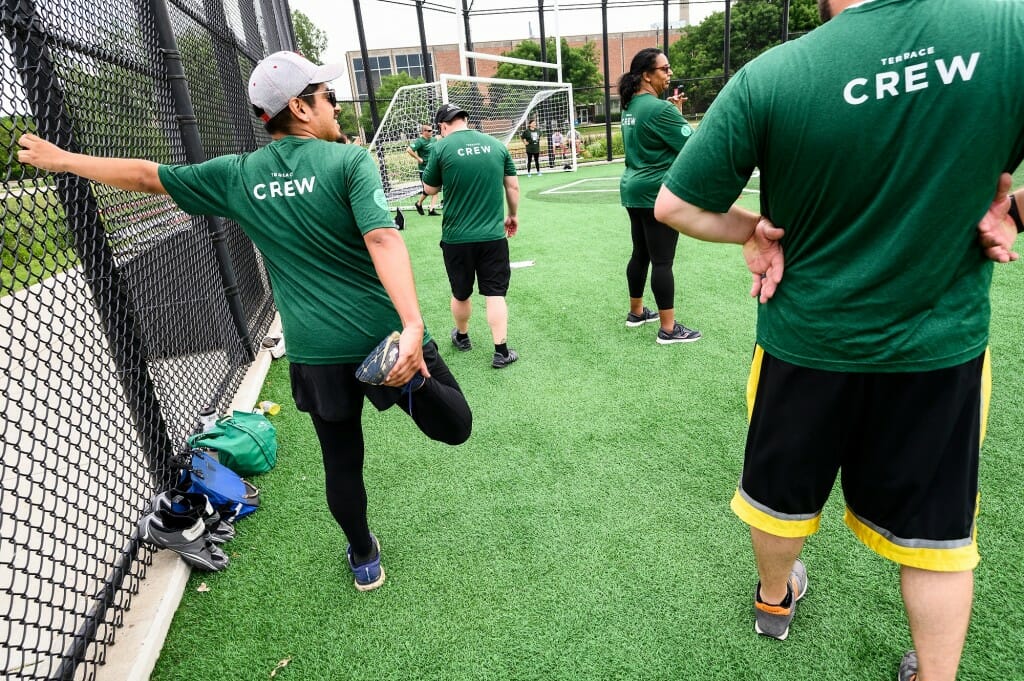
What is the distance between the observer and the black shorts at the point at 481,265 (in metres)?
3.99

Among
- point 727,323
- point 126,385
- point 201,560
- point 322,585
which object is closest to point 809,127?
point 322,585

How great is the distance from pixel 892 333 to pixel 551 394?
2431mm

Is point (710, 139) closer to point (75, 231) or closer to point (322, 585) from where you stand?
point (322, 585)

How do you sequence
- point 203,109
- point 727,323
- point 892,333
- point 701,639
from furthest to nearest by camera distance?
point 727,323 → point 203,109 → point 701,639 → point 892,333

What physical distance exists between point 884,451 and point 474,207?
302cm

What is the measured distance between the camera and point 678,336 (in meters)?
4.12

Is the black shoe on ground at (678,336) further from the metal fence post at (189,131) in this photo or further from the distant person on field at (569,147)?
the distant person on field at (569,147)

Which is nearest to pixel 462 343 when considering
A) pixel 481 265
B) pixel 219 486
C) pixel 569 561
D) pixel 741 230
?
pixel 481 265

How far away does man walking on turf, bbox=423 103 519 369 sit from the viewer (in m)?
3.81

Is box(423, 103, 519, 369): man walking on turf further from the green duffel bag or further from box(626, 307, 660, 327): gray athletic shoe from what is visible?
the green duffel bag

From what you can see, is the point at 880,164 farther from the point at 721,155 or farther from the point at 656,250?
the point at 656,250

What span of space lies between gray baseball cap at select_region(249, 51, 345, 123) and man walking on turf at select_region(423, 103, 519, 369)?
216cm

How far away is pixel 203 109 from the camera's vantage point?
4055 mm

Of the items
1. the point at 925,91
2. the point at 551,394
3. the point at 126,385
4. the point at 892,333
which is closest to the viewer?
the point at 925,91
